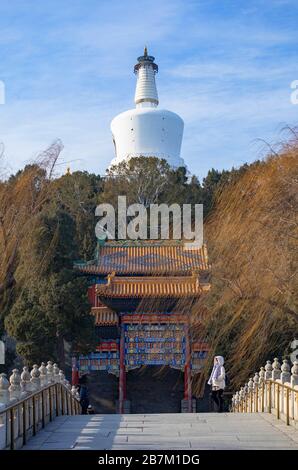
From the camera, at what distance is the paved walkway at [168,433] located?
7789 millimetres

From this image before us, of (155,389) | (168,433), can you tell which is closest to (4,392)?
(168,433)

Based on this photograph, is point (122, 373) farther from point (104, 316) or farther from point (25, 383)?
point (25, 383)

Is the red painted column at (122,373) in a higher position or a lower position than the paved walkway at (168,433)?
lower

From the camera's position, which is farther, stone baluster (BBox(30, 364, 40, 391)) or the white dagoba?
the white dagoba

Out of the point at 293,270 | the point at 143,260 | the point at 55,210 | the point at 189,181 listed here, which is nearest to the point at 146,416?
the point at 293,270

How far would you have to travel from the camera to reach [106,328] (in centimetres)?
2405

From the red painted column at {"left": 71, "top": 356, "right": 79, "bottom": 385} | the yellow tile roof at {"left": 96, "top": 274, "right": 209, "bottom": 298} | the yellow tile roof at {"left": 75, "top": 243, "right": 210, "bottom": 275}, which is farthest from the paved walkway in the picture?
the yellow tile roof at {"left": 75, "top": 243, "right": 210, "bottom": 275}

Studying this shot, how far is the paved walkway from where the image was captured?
25.6ft

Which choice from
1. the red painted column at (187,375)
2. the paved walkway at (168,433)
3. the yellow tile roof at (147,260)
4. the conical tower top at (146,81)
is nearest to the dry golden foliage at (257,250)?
the paved walkway at (168,433)

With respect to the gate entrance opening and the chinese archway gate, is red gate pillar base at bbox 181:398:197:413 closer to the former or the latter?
the chinese archway gate

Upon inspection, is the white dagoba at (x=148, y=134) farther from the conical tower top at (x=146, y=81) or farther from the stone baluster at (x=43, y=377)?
the stone baluster at (x=43, y=377)

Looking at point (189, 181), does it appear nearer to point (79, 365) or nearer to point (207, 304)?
point (79, 365)

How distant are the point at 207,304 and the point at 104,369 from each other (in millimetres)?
12027

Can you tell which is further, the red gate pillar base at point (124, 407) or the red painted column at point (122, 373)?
the red painted column at point (122, 373)
